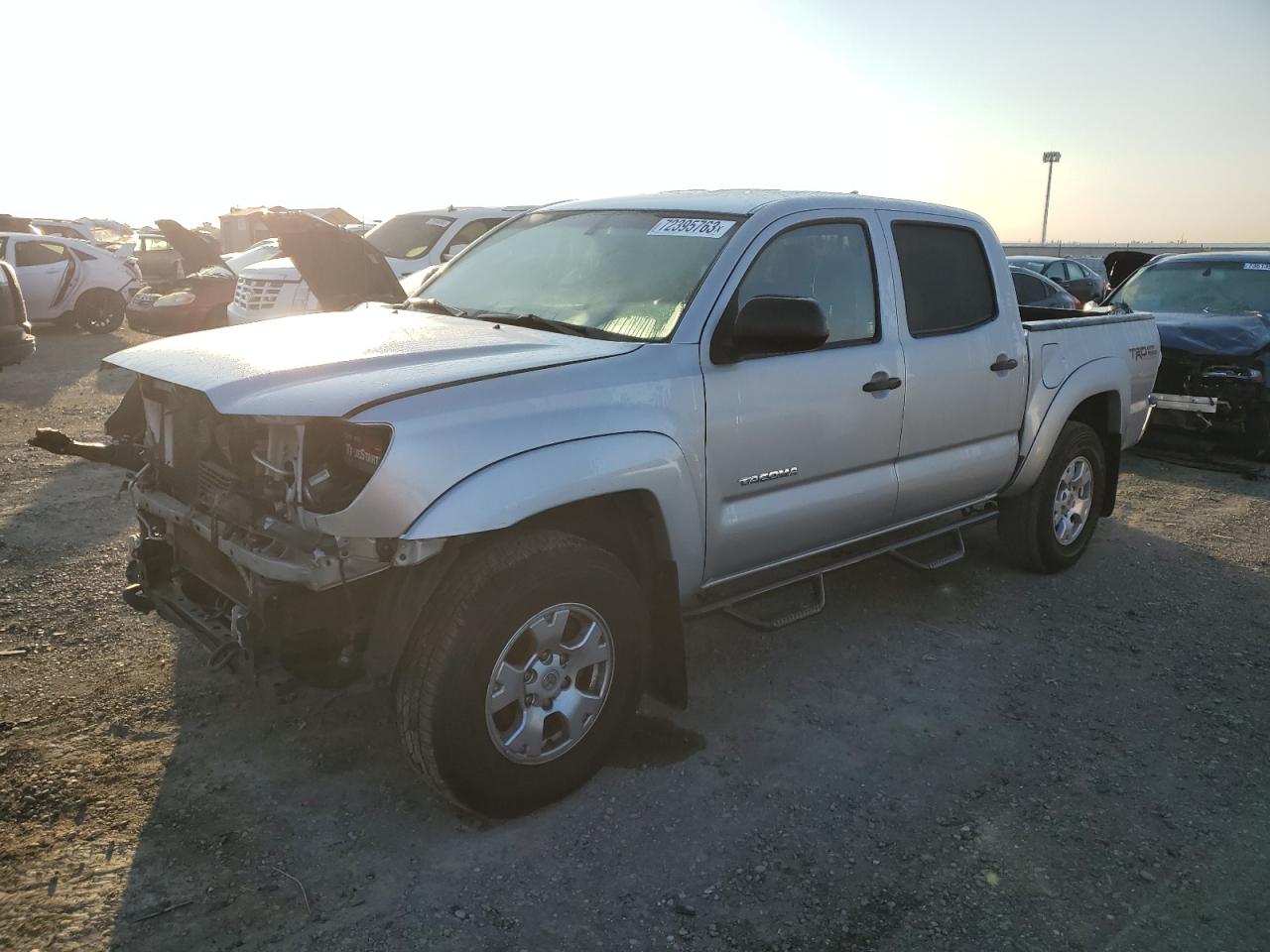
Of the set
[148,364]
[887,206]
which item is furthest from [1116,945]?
[148,364]

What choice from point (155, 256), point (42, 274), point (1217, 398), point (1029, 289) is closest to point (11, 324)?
point (42, 274)

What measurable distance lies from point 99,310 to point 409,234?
789cm

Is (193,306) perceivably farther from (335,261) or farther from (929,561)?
(929,561)

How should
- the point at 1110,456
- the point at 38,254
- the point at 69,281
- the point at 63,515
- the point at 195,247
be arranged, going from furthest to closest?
the point at 69,281
the point at 38,254
the point at 195,247
the point at 63,515
the point at 1110,456

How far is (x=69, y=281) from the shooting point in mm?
15461

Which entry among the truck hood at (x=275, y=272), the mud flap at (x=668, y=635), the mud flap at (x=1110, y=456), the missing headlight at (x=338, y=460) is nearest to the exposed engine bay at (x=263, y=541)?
the missing headlight at (x=338, y=460)

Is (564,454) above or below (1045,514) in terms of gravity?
above

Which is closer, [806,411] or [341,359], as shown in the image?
[341,359]

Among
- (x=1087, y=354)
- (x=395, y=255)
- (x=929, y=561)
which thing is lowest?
(x=929, y=561)

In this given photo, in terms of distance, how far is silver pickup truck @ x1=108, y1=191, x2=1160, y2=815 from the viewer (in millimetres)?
2838

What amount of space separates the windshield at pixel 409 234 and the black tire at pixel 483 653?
824 centimetres

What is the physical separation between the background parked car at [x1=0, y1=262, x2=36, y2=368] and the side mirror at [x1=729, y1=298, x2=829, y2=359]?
8381mm

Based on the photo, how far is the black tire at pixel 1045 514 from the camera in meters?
5.29

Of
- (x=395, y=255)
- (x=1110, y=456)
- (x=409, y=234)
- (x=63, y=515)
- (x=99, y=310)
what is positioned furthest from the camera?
(x=99, y=310)
